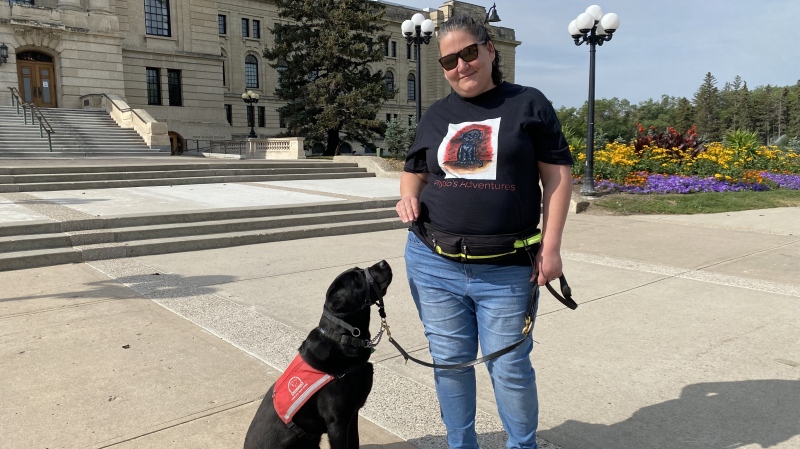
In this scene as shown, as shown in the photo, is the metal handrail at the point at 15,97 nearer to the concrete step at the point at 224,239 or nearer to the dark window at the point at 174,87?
the dark window at the point at 174,87

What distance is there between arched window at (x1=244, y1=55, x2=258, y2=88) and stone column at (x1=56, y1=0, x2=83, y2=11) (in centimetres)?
2138

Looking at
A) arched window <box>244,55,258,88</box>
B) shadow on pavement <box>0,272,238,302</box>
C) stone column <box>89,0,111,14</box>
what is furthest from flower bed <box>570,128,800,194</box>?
arched window <box>244,55,258,88</box>

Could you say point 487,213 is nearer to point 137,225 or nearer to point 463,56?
point 463,56

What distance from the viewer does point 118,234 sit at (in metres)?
8.07

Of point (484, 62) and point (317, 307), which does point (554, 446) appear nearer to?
point (484, 62)

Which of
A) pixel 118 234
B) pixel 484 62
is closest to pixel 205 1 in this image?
pixel 118 234

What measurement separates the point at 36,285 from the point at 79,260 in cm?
130

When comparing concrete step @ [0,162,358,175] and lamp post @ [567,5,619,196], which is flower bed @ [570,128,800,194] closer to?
lamp post @ [567,5,619,196]

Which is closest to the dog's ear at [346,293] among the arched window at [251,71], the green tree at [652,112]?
the arched window at [251,71]

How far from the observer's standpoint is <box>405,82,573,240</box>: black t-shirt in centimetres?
223

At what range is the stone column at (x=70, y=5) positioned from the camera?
1233 inches

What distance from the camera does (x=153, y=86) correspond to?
122 ft

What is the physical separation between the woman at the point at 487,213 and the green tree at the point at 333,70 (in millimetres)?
29374

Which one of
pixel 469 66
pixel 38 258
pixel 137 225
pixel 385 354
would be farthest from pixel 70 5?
pixel 469 66
